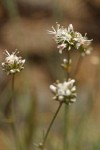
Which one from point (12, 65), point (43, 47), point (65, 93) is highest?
point (43, 47)

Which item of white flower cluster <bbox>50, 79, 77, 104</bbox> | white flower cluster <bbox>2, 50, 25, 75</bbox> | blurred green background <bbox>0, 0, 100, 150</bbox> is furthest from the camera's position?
blurred green background <bbox>0, 0, 100, 150</bbox>

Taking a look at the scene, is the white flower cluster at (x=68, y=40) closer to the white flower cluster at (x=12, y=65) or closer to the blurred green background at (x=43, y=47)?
the white flower cluster at (x=12, y=65)

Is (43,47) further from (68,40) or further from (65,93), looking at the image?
(65,93)

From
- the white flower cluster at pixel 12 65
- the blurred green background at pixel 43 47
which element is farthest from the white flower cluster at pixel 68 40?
the blurred green background at pixel 43 47

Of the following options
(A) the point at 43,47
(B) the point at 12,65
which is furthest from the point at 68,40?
(A) the point at 43,47

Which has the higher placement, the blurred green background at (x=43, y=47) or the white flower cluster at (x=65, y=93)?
the blurred green background at (x=43, y=47)

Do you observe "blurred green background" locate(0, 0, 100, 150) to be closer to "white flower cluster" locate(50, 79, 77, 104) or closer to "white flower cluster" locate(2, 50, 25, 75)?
"white flower cluster" locate(2, 50, 25, 75)

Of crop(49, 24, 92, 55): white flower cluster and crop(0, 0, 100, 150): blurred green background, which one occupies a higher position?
crop(0, 0, 100, 150): blurred green background

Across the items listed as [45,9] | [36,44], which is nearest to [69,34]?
[36,44]

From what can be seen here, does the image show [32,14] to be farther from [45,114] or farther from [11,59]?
[11,59]

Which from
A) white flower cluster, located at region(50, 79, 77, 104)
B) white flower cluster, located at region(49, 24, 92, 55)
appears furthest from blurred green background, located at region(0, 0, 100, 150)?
white flower cluster, located at region(50, 79, 77, 104)

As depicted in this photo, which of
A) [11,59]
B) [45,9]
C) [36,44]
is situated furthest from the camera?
[45,9]
